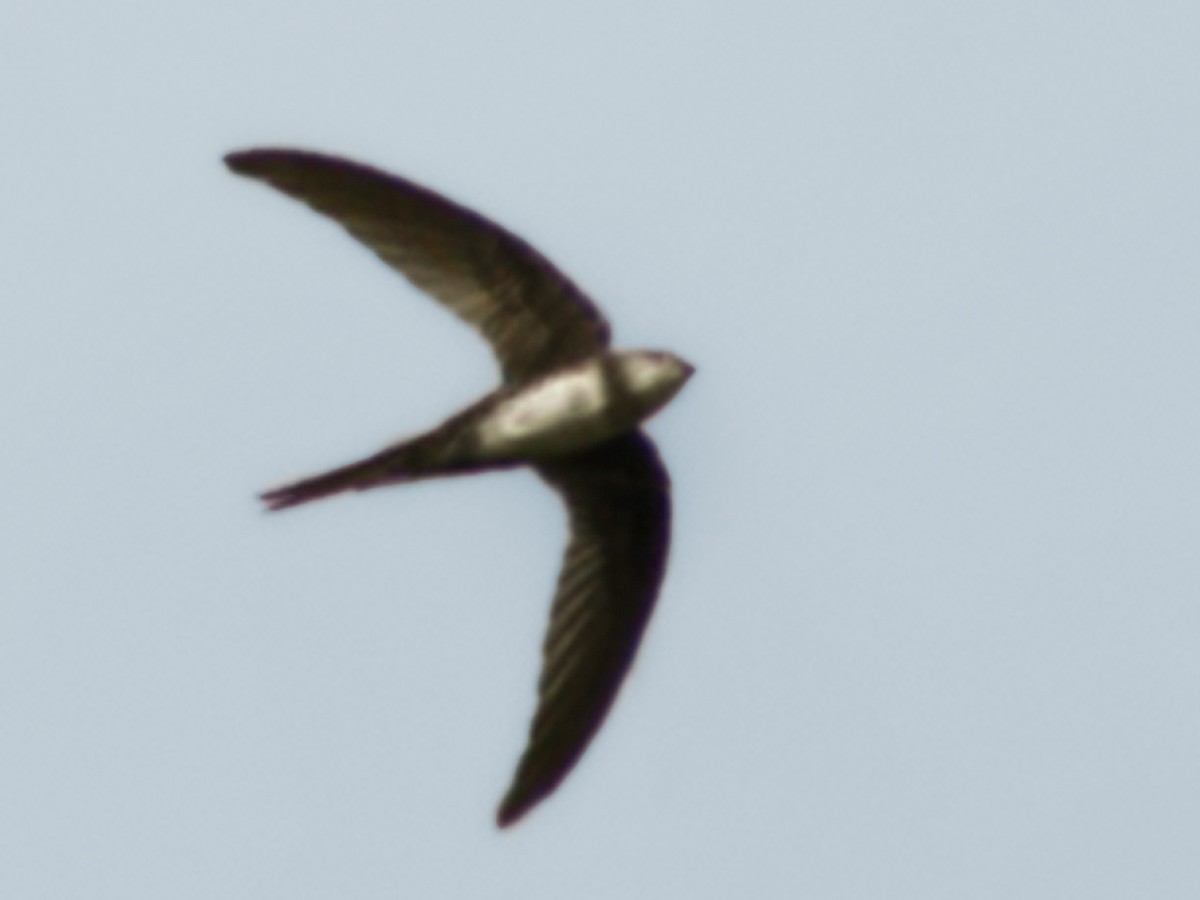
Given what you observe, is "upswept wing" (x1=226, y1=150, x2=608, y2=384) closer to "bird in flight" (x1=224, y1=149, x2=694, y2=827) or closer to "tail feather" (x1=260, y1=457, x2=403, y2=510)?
"bird in flight" (x1=224, y1=149, x2=694, y2=827)

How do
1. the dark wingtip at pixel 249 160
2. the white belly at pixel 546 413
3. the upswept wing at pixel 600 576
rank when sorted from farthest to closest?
the upswept wing at pixel 600 576 < the white belly at pixel 546 413 < the dark wingtip at pixel 249 160

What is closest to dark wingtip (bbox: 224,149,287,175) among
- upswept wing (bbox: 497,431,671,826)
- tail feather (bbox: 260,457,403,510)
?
tail feather (bbox: 260,457,403,510)

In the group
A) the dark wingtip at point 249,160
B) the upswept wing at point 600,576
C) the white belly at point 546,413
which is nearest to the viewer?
the dark wingtip at point 249,160

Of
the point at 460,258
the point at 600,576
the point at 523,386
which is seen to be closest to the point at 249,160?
the point at 460,258

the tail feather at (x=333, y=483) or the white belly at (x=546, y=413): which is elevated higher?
the white belly at (x=546, y=413)

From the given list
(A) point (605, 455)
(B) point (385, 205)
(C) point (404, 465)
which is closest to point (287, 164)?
(B) point (385, 205)

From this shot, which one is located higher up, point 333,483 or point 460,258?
point 460,258

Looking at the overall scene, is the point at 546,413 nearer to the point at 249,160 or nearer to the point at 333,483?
the point at 333,483

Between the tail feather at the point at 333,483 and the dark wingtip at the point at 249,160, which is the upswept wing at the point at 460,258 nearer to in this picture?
the dark wingtip at the point at 249,160

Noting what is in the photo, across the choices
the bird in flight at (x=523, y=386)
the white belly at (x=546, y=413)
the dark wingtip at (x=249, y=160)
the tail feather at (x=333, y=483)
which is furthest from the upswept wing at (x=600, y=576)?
the dark wingtip at (x=249, y=160)
